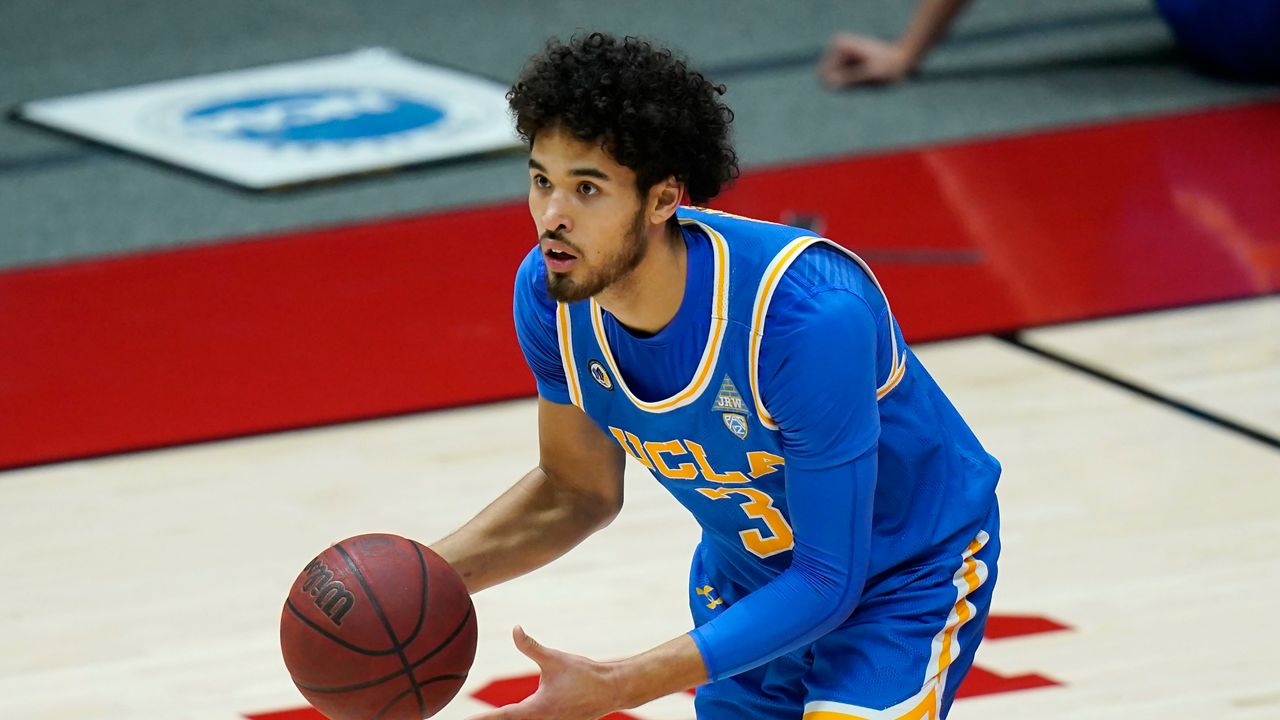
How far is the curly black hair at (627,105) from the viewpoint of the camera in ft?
7.52

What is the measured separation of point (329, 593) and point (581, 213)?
58cm

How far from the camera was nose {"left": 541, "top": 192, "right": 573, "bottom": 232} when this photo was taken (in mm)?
2305

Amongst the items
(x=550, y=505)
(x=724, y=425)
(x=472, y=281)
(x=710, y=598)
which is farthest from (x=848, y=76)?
(x=724, y=425)

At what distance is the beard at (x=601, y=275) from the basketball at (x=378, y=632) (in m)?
0.41

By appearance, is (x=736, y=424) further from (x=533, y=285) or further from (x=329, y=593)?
(x=329, y=593)

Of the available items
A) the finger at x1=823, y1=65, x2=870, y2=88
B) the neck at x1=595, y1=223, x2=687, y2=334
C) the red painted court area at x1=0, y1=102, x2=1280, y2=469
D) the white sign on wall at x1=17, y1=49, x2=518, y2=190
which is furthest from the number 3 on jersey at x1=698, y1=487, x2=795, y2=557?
the finger at x1=823, y1=65, x2=870, y2=88

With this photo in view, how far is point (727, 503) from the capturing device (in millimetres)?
2646

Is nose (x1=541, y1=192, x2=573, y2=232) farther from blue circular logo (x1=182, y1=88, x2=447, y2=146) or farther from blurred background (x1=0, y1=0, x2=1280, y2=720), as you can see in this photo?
blue circular logo (x1=182, y1=88, x2=447, y2=146)

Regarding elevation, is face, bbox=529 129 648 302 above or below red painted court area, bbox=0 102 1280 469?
above

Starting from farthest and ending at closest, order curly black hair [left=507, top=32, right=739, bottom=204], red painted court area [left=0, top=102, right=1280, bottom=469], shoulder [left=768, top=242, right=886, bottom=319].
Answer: red painted court area [left=0, top=102, right=1280, bottom=469] → shoulder [left=768, top=242, right=886, bottom=319] → curly black hair [left=507, top=32, right=739, bottom=204]

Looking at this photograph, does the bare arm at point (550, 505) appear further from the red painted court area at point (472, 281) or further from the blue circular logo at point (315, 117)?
the blue circular logo at point (315, 117)

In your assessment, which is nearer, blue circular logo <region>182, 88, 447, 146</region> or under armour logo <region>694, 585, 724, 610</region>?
under armour logo <region>694, 585, 724, 610</region>

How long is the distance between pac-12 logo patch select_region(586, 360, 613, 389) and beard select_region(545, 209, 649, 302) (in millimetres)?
217

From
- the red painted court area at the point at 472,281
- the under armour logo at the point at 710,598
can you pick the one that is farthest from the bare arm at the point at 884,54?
the under armour logo at the point at 710,598
